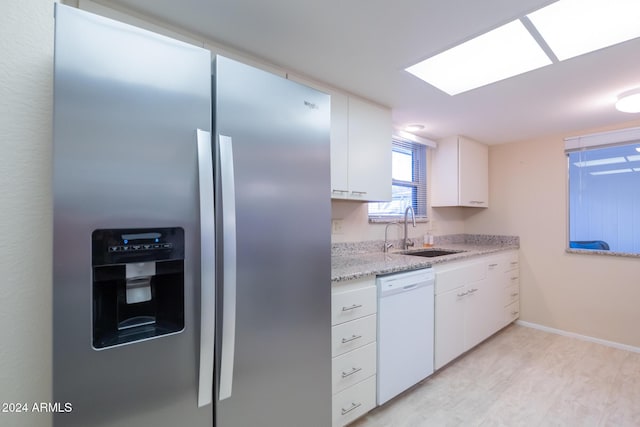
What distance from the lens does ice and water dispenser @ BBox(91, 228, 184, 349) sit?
32.8 inches

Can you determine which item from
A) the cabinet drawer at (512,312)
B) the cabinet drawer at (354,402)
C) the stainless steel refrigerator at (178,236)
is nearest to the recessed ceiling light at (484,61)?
the stainless steel refrigerator at (178,236)

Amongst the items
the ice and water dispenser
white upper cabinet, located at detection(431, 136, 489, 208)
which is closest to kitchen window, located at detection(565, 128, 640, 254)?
white upper cabinet, located at detection(431, 136, 489, 208)

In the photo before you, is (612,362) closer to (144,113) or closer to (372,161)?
(372,161)

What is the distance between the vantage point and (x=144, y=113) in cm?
87

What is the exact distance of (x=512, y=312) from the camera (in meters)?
3.25

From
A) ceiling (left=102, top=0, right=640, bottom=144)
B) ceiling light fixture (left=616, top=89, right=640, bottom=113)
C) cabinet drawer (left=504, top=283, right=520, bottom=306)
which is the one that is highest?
ceiling (left=102, top=0, right=640, bottom=144)

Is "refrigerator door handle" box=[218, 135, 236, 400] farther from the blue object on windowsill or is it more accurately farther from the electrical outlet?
the blue object on windowsill

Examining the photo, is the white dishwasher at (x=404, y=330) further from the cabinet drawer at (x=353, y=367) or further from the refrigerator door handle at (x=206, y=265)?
the refrigerator door handle at (x=206, y=265)

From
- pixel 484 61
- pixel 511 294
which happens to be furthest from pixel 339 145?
pixel 511 294

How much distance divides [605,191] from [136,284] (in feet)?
13.3

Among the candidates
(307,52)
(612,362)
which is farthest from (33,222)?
(612,362)

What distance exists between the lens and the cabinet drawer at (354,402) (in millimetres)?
1560

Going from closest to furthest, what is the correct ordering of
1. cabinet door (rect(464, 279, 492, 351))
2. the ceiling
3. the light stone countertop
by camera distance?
the ceiling, the light stone countertop, cabinet door (rect(464, 279, 492, 351))

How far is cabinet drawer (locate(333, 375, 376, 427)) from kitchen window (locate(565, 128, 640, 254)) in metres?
2.87
